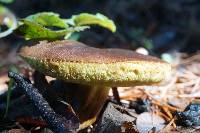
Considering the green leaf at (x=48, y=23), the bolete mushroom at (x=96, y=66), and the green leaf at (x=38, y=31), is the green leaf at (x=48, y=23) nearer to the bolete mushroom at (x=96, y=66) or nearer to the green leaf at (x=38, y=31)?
the green leaf at (x=38, y=31)

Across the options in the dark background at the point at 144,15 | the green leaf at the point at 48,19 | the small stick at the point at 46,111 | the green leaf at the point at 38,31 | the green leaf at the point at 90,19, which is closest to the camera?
the small stick at the point at 46,111

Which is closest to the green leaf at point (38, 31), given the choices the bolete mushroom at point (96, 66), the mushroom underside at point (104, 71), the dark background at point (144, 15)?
the bolete mushroom at point (96, 66)

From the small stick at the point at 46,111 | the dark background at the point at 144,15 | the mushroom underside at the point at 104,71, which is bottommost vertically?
the small stick at the point at 46,111

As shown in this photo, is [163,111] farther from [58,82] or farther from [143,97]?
[58,82]

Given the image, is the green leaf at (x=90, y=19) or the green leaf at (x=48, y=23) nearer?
the green leaf at (x=48, y=23)

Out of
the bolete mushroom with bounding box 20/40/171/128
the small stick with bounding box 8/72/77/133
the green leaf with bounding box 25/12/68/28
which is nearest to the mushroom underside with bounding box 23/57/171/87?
the bolete mushroom with bounding box 20/40/171/128

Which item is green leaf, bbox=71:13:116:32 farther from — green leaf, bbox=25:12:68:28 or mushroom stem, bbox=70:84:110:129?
mushroom stem, bbox=70:84:110:129
